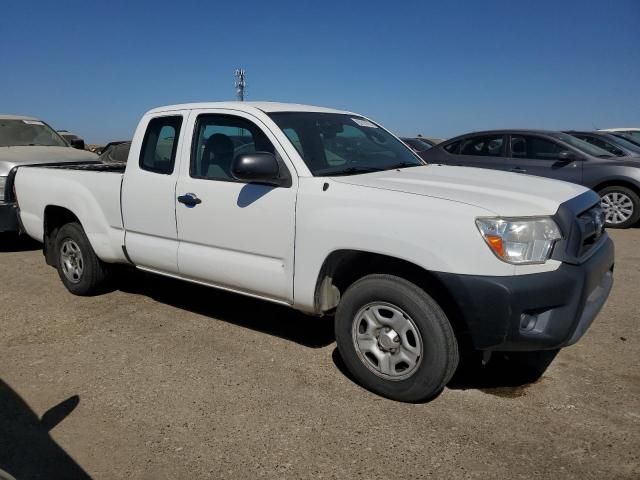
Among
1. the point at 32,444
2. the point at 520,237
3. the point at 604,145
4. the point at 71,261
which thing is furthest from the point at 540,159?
the point at 32,444

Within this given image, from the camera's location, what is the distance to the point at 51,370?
373cm

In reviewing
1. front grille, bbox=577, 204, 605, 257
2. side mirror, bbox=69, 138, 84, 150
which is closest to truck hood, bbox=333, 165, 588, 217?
front grille, bbox=577, 204, 605, 257

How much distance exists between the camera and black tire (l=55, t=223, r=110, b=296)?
5066mm

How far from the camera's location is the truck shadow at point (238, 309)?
439 centimetres

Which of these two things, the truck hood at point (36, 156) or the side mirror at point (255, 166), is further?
the truck hood at point (36, 156)

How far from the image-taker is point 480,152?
913 centimetres

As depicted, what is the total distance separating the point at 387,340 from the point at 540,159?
6493 mm

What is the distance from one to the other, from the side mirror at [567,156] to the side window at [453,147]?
1.76m

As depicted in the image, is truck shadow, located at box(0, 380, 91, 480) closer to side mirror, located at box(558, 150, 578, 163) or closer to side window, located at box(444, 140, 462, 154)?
side mirror, located at box(558, 150, 578, 163)

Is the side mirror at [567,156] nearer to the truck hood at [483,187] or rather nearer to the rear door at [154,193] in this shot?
the truck hood at [483,187]

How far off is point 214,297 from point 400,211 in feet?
9.35

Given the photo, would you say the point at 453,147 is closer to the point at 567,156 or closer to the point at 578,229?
the point at 567,156

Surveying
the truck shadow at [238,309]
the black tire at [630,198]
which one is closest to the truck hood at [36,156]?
the truck shadow at [238,309]

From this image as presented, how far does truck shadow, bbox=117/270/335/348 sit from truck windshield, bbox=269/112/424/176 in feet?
4.63
